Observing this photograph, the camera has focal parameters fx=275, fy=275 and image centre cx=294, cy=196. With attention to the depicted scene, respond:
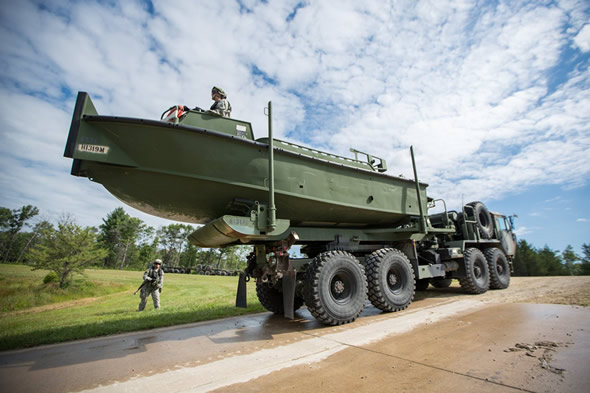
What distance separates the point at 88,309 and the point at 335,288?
9429mm

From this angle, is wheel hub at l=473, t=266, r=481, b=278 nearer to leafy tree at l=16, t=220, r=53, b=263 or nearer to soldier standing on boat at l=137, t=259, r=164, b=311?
soldier standing on boat at l=137, t=259, r=164, b=311

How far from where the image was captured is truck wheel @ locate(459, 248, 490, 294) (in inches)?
306

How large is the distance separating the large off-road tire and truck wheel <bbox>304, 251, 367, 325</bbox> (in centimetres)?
614

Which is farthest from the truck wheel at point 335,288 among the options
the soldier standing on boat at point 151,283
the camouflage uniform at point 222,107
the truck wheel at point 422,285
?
the soldier standing on boat at point 151,283

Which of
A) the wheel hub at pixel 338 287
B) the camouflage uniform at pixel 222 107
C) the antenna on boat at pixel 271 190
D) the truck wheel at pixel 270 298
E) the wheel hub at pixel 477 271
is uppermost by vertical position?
the camouflage uniform at pixel 222 107

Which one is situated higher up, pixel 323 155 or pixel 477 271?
pixel 323 155

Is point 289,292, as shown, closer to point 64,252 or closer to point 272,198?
point 272,198

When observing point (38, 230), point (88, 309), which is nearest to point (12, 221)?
point (38, 230)

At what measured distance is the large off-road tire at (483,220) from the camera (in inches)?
358

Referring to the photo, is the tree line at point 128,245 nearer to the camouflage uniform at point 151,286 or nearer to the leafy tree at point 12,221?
the leafy tree at point 12,221

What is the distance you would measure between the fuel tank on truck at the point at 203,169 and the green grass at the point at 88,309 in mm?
2224

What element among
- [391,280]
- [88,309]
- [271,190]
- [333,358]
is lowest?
[88,309]

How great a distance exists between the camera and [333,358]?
311cm

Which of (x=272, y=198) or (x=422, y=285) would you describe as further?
(x=422, y=285)
